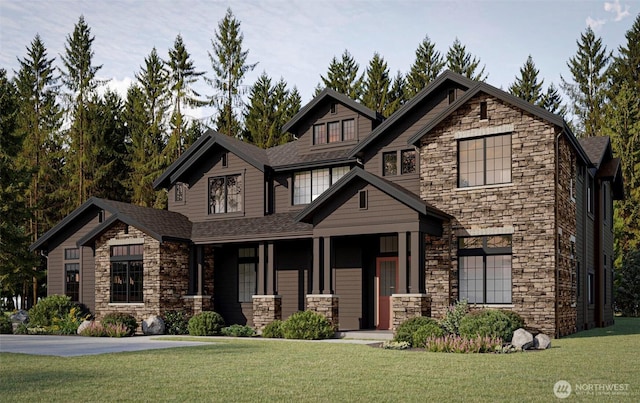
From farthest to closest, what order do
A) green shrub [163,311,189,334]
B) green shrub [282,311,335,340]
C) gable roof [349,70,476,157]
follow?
1. green shrub [163,311,189,334]
2. gable roof [349,70,476,157]
3. green shrub [282,311,335,340]

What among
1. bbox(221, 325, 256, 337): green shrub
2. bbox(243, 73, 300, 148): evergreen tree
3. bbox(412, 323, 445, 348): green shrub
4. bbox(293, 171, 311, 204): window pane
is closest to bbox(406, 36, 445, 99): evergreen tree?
bbox(243, 73, 300, 148): evergreen tree

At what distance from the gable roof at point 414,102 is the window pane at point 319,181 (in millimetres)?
2189

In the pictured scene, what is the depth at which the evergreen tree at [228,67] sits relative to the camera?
48.3m

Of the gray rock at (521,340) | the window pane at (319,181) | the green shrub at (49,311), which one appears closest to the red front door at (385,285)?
the window pane at (319,181)

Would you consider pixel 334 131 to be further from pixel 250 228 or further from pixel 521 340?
pixel 521 340

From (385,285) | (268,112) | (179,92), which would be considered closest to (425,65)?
(268,112)

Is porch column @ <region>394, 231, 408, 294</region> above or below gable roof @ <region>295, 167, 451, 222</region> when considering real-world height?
below

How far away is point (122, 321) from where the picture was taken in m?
24.3

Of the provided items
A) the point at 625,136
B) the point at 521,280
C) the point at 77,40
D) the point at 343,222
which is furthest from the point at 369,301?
the point at 77,40

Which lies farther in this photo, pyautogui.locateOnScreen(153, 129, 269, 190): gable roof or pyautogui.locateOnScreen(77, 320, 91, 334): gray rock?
pyautogui.locateOnScreen(153, 129, 269, 190): gable roof

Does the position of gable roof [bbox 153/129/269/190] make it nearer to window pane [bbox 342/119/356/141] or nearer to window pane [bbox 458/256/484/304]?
window pane [bbox 342/119/356/141]

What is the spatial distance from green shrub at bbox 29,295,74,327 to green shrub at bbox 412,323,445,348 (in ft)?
51.9

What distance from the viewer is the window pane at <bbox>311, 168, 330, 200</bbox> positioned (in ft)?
86.6

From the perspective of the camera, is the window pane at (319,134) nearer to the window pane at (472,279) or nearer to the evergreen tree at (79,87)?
the window pane at (472,279)
